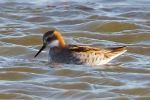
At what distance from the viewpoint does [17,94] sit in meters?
11.2

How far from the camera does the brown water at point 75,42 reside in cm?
1155

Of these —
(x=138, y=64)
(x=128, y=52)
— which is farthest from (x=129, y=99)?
(x=128, y=52)

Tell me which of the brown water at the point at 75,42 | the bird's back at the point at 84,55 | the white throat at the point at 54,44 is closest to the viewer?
the brown water at the point at 75,42

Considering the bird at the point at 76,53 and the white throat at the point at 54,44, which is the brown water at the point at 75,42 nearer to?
the bird at the point at 76,53

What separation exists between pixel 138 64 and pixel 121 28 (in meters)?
3.31

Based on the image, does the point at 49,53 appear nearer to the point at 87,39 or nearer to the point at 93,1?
the point at 87,39

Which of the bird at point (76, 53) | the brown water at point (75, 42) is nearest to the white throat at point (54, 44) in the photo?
the bird at point (76, 53)

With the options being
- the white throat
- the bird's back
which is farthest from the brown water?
the white throat

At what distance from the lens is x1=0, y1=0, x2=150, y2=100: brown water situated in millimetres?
11555

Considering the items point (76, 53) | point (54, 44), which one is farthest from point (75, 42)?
point (76, 53)

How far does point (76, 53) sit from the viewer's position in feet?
44.8

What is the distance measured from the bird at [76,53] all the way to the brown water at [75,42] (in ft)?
0.69

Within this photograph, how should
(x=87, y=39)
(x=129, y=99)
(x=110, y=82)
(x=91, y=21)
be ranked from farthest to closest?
(x=91, y=21), (x=87, y=39), (x=110, y=82), (x=129, y=99)

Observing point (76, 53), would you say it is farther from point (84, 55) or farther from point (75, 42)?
point (75, 42)
